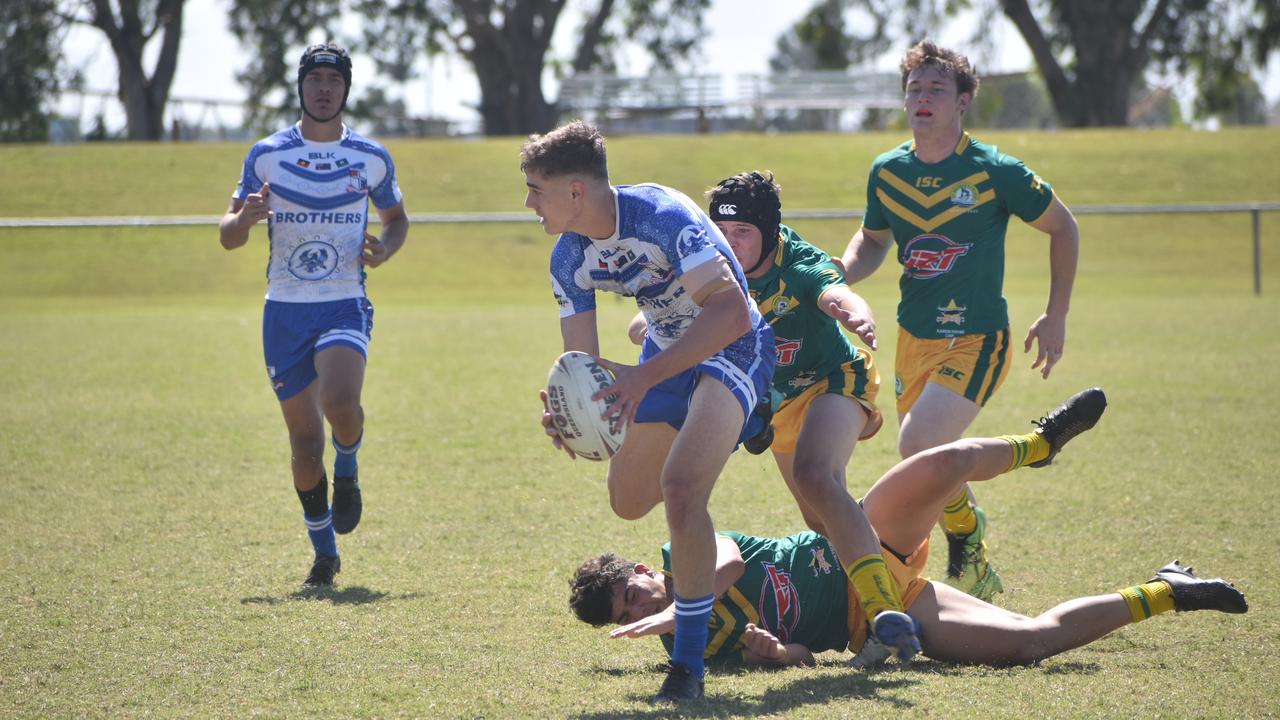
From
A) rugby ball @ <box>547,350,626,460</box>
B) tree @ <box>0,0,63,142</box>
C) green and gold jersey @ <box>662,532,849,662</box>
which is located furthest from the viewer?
tree @ <box>0,0,63,142</box>

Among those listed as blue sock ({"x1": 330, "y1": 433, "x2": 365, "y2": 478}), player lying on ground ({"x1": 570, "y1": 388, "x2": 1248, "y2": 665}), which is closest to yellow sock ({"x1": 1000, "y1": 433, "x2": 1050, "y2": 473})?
player lying on ground ({"x1": 570, "y1": 388, "x2": 1248, "y2": 665})

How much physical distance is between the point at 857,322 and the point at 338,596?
101 inches

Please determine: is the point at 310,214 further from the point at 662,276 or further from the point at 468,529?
the point at 662,276

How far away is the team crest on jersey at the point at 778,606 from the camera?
4.75 metres

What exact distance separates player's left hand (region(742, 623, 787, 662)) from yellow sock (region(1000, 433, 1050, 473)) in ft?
3.85

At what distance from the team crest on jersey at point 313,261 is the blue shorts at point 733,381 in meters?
2.22

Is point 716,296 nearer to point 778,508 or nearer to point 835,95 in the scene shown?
point 778,508

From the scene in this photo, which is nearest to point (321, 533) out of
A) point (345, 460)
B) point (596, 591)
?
point (345, 460)

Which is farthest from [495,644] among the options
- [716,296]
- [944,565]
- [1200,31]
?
[1200,31]

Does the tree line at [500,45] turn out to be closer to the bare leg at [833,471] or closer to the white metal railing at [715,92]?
the white metal railing at [715,92]

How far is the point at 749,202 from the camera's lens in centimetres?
498

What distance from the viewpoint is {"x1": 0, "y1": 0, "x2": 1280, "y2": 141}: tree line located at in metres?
40.5

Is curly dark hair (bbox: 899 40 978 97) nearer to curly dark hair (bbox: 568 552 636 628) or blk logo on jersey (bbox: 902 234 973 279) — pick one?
blk logo on jersey (bbox: 902 234 973 279)

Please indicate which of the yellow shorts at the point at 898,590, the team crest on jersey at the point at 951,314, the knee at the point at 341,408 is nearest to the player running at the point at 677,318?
the yellow shorts at the point at 898,590
